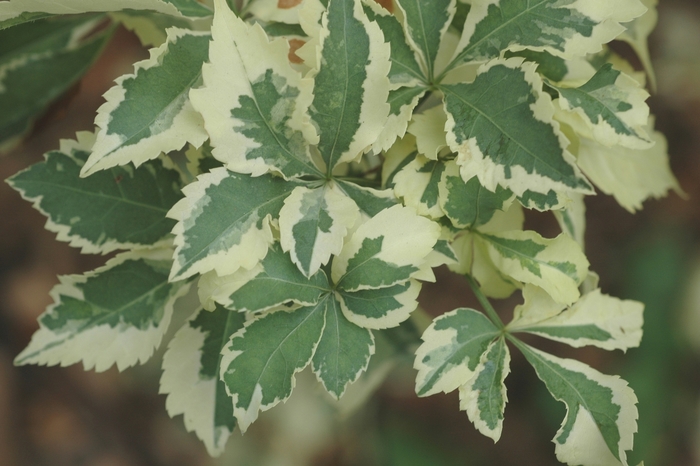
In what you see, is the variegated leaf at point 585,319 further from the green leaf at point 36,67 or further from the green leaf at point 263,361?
the green leaf at point 36,67

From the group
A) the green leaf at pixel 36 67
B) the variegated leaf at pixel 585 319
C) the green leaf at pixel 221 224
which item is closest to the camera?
the green leaf at pixel 221 224

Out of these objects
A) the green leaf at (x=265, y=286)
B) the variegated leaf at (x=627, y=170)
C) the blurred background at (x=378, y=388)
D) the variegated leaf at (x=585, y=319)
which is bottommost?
the blurred background at (x=378, y=388)

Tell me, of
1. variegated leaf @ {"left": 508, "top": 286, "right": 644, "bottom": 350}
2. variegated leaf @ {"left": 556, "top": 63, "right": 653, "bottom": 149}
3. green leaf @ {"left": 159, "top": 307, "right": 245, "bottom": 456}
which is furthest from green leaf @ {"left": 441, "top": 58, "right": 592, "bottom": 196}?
green leaf @ {"left": 159, "top": 307, "right": 245, "bottom": 456}

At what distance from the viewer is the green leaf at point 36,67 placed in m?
0.85

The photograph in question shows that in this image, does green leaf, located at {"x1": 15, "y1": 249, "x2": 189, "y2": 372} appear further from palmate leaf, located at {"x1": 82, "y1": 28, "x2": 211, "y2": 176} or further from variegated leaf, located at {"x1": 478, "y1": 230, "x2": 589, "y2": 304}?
variegated leaf, located at {"x1": 478, "y1": 230, "x2": 589, "y2": 304}

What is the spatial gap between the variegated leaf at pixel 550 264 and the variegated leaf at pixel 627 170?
0.15m

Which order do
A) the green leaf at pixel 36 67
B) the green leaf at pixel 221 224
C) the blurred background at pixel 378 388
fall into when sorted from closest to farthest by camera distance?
1. the green leaf at pixel 221 224
2. the green leaf at pixel 36 67
3. the blurred background at pixel 378 388

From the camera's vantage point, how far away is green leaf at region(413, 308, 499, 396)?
518mm

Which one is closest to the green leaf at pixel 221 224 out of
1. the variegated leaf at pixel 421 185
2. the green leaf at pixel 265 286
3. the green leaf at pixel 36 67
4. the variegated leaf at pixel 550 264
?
the green leaf at pixel 265 286

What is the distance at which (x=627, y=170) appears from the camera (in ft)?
2.26

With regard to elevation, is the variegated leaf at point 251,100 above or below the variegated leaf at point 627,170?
above

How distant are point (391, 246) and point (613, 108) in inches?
8.4

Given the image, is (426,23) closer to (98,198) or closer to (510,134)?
(510,134)

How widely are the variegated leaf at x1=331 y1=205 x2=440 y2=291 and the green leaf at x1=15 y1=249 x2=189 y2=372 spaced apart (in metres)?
0.22
